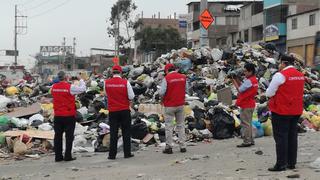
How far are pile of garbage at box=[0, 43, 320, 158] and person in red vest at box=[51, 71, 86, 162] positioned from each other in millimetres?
1222

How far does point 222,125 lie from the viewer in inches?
526

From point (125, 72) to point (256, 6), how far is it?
52.9m

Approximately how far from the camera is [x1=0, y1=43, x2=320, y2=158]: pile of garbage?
516 inches

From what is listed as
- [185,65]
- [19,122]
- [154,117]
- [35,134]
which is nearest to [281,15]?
[185,65]

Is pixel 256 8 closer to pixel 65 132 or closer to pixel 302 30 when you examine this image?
pixel 302 30

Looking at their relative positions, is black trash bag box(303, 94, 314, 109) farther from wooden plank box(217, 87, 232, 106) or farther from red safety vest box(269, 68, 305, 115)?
red safety vest box(269, 68, 305, 115)

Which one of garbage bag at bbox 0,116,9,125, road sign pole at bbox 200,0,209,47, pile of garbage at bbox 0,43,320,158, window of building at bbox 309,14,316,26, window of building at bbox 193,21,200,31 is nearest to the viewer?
pile of garbage at bbox 0,43,320,158

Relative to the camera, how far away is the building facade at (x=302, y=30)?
175 feet

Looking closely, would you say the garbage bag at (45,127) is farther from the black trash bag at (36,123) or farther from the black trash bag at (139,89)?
the black trash bag at (139,89)

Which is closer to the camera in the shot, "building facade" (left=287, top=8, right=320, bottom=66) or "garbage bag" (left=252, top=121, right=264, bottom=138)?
"garbage bag" (left=252, top=121, right=264, bottom=138)

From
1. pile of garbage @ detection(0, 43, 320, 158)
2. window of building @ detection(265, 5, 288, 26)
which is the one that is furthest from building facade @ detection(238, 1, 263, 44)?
pile of garbage @ detection(0, 43, 320, 158)

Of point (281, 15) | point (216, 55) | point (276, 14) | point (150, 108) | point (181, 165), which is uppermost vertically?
point (276, 14)

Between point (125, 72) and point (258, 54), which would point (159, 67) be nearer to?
point (125, 72)

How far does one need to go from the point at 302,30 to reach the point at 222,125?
44676 millimetres
